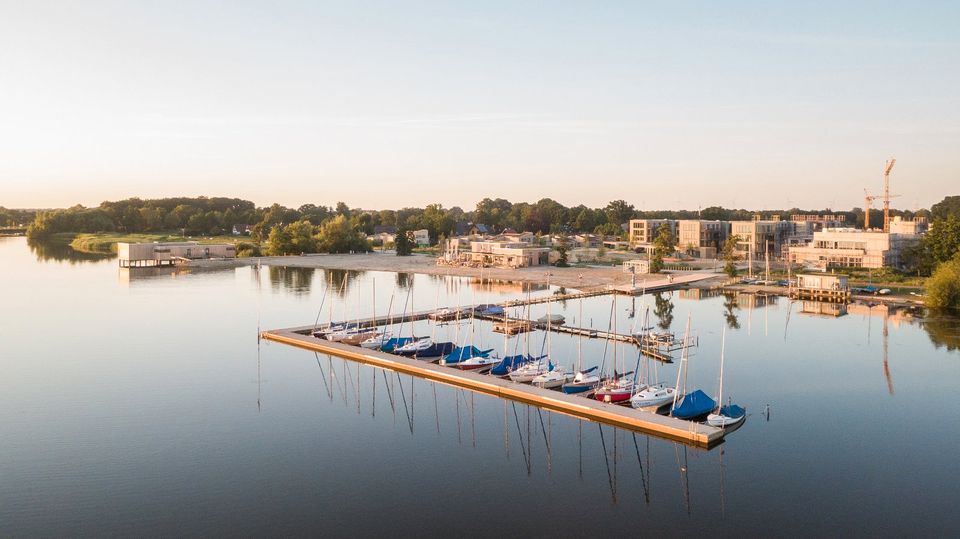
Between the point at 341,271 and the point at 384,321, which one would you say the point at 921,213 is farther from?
the point at 384,321

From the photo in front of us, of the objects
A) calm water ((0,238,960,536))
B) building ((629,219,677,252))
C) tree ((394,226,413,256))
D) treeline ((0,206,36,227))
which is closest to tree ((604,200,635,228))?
building ((629,219,677,252))

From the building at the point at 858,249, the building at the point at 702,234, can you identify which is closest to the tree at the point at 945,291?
the building at the point at 858,249

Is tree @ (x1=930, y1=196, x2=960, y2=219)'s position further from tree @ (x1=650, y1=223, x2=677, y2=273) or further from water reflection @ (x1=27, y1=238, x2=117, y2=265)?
water reflection @ (x1=27, y1=238, x2=117, y2=265)

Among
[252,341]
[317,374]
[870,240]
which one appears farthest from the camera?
[870,240]

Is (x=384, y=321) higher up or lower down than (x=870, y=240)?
lower down

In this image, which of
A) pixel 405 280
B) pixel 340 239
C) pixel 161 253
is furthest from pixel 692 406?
pixel 340 239

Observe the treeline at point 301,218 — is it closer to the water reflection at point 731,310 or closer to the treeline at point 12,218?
the treeline at point 12,218

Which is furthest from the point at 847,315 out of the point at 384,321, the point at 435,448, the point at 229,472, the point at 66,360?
the point at 66,360
